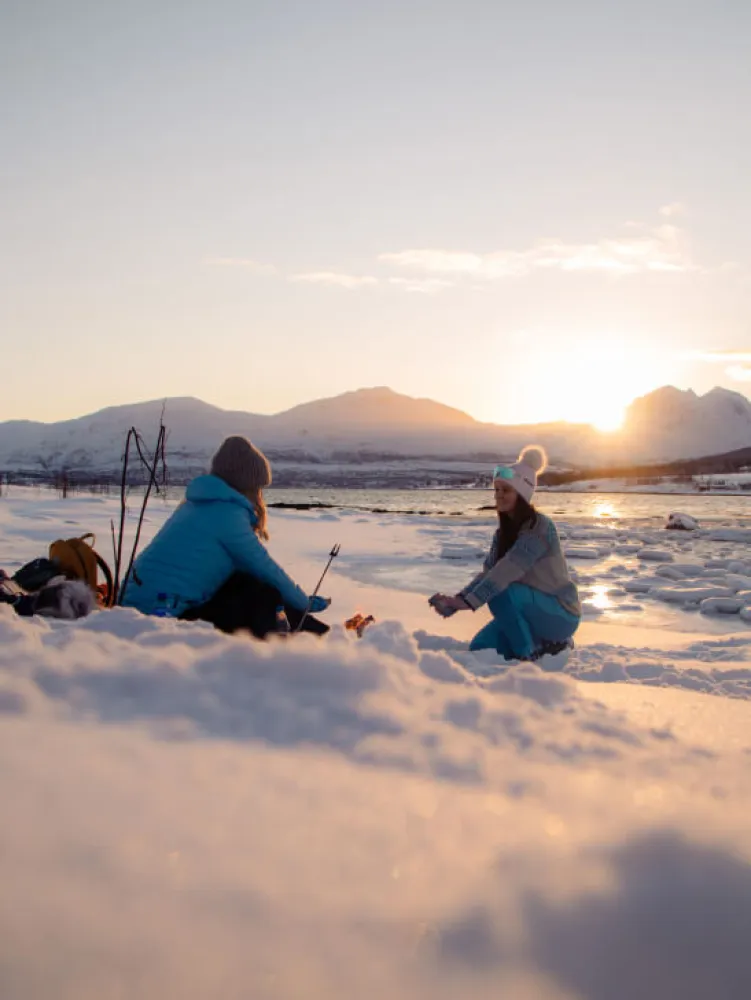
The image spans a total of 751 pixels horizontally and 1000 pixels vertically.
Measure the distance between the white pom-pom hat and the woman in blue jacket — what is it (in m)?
1.37

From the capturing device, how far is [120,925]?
0.99 metres

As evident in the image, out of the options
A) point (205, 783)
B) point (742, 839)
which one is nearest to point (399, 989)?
point (205, 783)

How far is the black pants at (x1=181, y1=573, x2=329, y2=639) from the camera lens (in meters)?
3.62

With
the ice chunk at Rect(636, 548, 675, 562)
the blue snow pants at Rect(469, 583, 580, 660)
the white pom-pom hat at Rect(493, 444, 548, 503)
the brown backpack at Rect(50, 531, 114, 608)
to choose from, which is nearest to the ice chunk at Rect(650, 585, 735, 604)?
the ice chunk at Rect(636, 548, 675, 562)

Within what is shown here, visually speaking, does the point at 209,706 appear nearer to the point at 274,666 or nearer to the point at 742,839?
the point at 274,666

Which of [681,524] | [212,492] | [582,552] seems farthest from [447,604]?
[681,524]

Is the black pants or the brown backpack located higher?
the brown backpack

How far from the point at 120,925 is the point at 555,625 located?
361 cm

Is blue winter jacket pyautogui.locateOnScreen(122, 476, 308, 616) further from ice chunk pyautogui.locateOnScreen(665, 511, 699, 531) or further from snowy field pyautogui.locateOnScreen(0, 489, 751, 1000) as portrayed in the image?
ice chunk pyautogui.locateOnScreen(665, 511, 699, 531)

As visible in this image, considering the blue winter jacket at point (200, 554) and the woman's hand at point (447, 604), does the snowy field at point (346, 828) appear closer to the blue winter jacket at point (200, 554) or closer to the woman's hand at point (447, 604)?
the blue winter jacket at point (200, 554)

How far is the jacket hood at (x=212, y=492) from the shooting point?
3.59 meters

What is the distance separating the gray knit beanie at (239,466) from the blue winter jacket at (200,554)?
10cm

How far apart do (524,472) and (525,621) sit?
0.84 meters

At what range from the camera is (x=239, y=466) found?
373 centimetres
